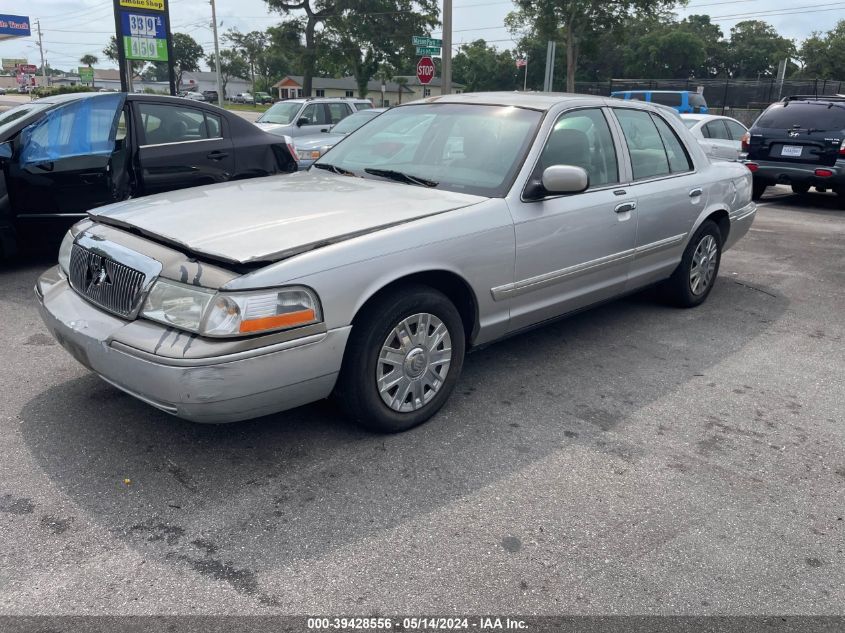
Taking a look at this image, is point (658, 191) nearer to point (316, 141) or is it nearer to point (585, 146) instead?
point (585, 146)

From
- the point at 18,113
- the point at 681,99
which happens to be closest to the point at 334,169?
the point at 18,113

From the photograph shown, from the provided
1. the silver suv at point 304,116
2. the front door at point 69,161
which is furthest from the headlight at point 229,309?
the silver suv at point 304,116

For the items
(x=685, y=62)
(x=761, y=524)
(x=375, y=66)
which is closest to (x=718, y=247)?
(x=761, y=524)

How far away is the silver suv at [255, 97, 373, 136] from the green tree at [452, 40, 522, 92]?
Result: 66.8 m

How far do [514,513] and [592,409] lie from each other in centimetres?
119

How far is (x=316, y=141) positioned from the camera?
13.1m

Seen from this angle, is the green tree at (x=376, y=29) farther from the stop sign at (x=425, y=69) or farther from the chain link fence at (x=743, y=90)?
the stop sign at (x=425, y=69)

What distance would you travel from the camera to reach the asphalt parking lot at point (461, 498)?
96.2 inches

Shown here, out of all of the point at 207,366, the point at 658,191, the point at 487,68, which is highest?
the point at 487,68

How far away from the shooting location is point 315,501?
2.93 meters

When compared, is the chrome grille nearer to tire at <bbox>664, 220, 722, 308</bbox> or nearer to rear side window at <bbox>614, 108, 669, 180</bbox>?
rear side window at <bbox>614, 108, 669, 180</bbox>

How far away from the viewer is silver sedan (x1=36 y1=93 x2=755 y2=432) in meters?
2.89

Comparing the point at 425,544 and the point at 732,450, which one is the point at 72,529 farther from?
the point at 732,450

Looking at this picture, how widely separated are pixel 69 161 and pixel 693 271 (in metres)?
5.35
